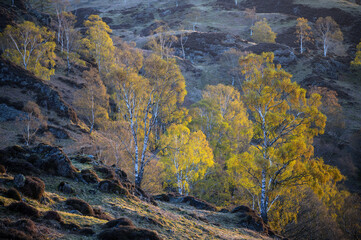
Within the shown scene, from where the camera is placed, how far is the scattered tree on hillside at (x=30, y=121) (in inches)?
1093

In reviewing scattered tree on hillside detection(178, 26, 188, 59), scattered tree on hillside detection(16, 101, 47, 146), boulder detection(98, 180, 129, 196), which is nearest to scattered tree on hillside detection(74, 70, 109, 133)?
scattered tree on hillside detection(16, 101, 47, 146)

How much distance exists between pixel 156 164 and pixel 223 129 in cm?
1842

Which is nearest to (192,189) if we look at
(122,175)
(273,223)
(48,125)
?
(273,223)

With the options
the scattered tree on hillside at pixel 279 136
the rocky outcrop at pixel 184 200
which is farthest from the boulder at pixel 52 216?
the scattered tree on hillside at pixel 279 136

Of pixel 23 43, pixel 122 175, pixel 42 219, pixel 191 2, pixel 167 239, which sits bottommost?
pixel 122 175

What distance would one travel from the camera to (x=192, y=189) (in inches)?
1300

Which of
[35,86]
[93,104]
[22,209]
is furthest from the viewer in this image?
[93,104]

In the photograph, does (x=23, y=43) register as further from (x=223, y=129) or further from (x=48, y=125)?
(x=223, y=129)

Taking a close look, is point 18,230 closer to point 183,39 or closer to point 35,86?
point 35,86

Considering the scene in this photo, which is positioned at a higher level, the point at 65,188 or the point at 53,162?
the point at 53,162

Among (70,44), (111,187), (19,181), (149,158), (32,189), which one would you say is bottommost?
(149,158)

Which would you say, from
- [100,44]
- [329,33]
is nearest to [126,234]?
[100,44]

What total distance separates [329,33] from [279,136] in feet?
293

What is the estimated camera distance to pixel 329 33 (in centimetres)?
8438
